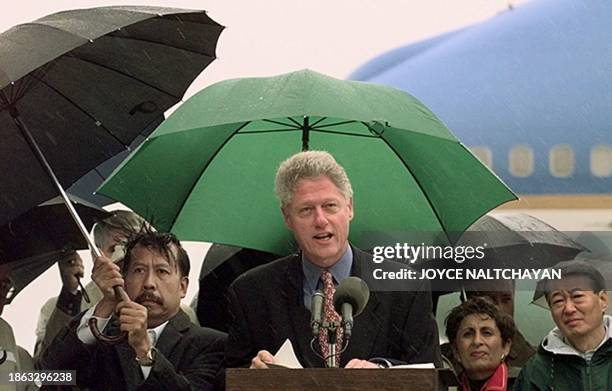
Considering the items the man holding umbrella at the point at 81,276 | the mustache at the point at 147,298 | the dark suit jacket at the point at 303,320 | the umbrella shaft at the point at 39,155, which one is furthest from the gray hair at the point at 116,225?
the dark suit jacket at the point at 303,320

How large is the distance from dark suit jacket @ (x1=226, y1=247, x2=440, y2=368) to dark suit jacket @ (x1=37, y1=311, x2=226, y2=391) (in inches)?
8.5

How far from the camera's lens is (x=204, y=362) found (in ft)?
14.9

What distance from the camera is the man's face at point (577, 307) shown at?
173 inches

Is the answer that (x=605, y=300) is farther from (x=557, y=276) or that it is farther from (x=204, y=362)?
(x=204, y=362)

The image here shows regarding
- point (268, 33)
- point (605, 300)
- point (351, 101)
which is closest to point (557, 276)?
point (605, 300)

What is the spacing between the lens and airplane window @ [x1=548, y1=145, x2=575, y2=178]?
4.89 meters

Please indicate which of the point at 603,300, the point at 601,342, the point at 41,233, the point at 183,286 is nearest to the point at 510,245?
the point at 603,300

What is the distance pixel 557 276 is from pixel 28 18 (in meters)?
1.68

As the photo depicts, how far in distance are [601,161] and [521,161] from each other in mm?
243

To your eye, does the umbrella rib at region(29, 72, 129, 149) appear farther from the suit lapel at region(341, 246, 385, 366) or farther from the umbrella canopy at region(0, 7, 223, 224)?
the suit lapel at region(341, 246, 385, 366)

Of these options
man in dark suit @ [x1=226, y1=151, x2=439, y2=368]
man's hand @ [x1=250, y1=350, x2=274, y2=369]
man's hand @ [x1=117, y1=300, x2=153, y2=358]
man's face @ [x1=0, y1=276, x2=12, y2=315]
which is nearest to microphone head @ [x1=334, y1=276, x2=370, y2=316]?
man's hand @ [x1=250, y1=350, x2=274, y2=369]

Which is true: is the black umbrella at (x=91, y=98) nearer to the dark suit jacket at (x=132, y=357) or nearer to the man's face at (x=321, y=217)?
the dark suit jacket at (x=132, y=357)

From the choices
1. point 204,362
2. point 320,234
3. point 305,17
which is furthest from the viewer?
point 305,17

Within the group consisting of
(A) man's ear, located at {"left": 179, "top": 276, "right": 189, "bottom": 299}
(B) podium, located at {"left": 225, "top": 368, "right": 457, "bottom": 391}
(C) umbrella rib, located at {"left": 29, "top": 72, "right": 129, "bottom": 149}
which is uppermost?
(C) umbrella rib, located at {"left": 29, "top": 72, "right": 129, "bottom": 149}
